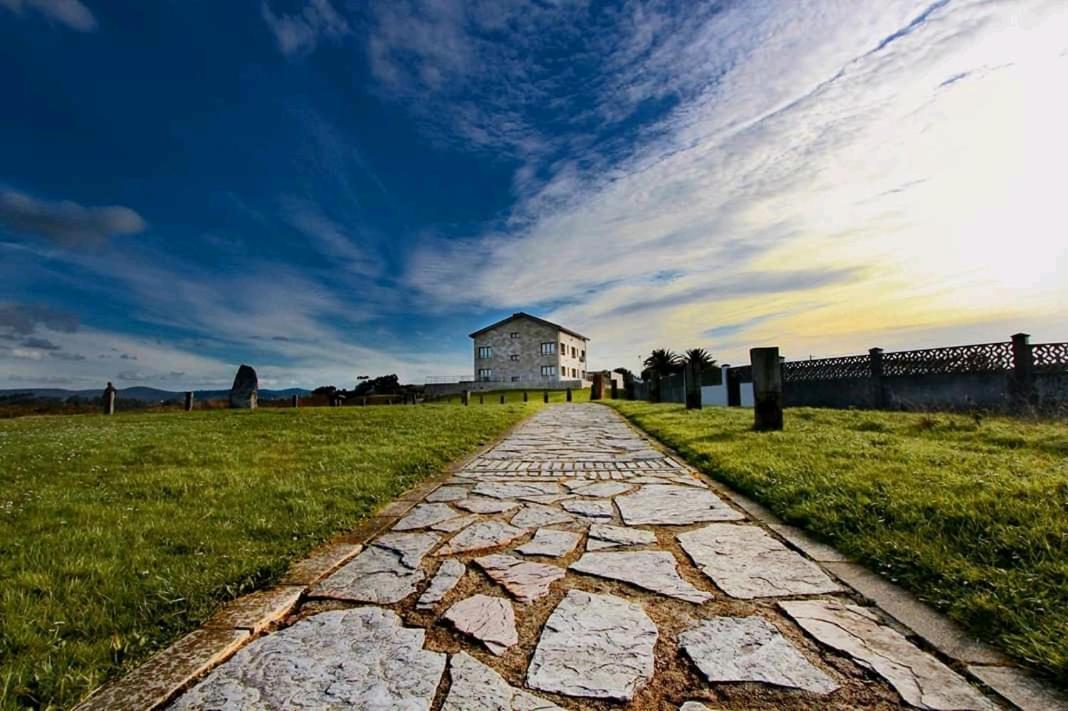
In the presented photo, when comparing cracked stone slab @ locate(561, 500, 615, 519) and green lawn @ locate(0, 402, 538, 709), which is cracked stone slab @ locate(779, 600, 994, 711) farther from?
green lawn @ locate(0, 402, 538, 709)

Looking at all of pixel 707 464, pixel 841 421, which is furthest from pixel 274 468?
pixel 841 421

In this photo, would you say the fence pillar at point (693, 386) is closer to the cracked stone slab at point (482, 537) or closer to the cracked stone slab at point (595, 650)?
the cracked stone slab at point (482, 537)

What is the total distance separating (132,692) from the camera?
1.74 m

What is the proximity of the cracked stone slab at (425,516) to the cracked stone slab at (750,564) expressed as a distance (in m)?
1.79

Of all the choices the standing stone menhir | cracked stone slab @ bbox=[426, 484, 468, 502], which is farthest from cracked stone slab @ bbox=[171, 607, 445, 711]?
the standing stone menhir

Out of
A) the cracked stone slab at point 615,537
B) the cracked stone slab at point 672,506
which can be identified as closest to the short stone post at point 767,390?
the cracked stone slab at point 672,506

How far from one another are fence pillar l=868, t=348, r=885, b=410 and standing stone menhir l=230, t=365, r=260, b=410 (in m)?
23.1

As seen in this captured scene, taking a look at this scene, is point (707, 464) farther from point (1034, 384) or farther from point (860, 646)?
point (1034, 384)

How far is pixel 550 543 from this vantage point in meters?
3.29

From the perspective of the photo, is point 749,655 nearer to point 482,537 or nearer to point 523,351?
point 482,537

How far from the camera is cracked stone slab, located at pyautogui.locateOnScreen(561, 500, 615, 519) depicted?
3.93 meters

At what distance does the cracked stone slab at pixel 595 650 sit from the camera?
175 cm

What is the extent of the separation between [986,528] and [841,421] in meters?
7.09

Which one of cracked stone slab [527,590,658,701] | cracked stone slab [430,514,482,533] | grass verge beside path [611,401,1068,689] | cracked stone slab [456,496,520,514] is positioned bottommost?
cracked stone slab [527,590,658,701]
